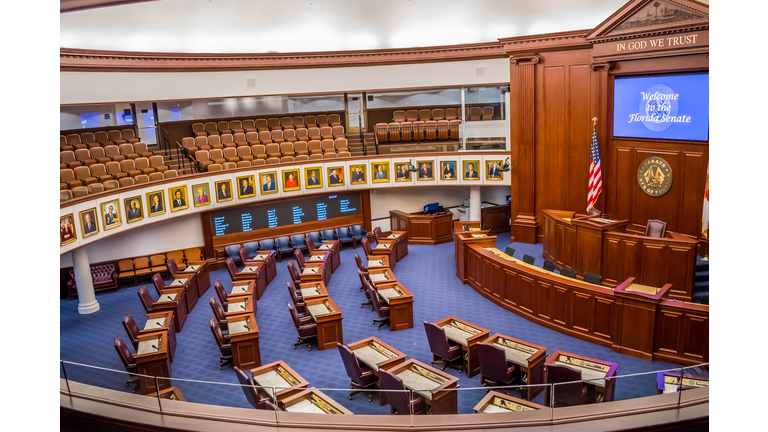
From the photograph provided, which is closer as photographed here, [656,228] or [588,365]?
[588,365]

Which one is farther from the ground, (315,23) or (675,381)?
(315,23)

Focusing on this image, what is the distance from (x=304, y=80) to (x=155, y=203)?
6.94 meters

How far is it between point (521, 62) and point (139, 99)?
11346 mm

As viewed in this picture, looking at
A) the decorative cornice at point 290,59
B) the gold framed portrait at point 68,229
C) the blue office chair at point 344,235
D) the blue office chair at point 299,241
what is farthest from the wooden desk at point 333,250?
the decorative cornice at point 290,59

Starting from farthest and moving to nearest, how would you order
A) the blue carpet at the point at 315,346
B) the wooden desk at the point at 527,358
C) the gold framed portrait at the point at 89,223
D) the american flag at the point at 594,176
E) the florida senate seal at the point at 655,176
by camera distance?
1. the american flag at the point at 594,176
2. the gold framed portrait at the point at 89,223
3. the florida senate seal at the point at 655,176
4. the wooden desk at the point at 527,358
5. the blue carpet at the point at 315,346

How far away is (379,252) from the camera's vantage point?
→ 15086 mm

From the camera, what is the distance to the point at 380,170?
18266mm

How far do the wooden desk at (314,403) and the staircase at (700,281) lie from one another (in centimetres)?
772

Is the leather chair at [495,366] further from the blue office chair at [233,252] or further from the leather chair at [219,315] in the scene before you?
the blue office chair at [233,252]

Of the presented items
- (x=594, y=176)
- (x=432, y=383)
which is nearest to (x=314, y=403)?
(x=432, y=383)

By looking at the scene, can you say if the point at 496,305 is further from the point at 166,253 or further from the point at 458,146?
the point at 166,253

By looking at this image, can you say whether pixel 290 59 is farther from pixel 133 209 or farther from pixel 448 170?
pixel 133 209

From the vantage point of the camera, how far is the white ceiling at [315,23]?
1596 centimetres

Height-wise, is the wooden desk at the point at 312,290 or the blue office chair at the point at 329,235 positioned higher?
the blue office chair at the point at 329,235
